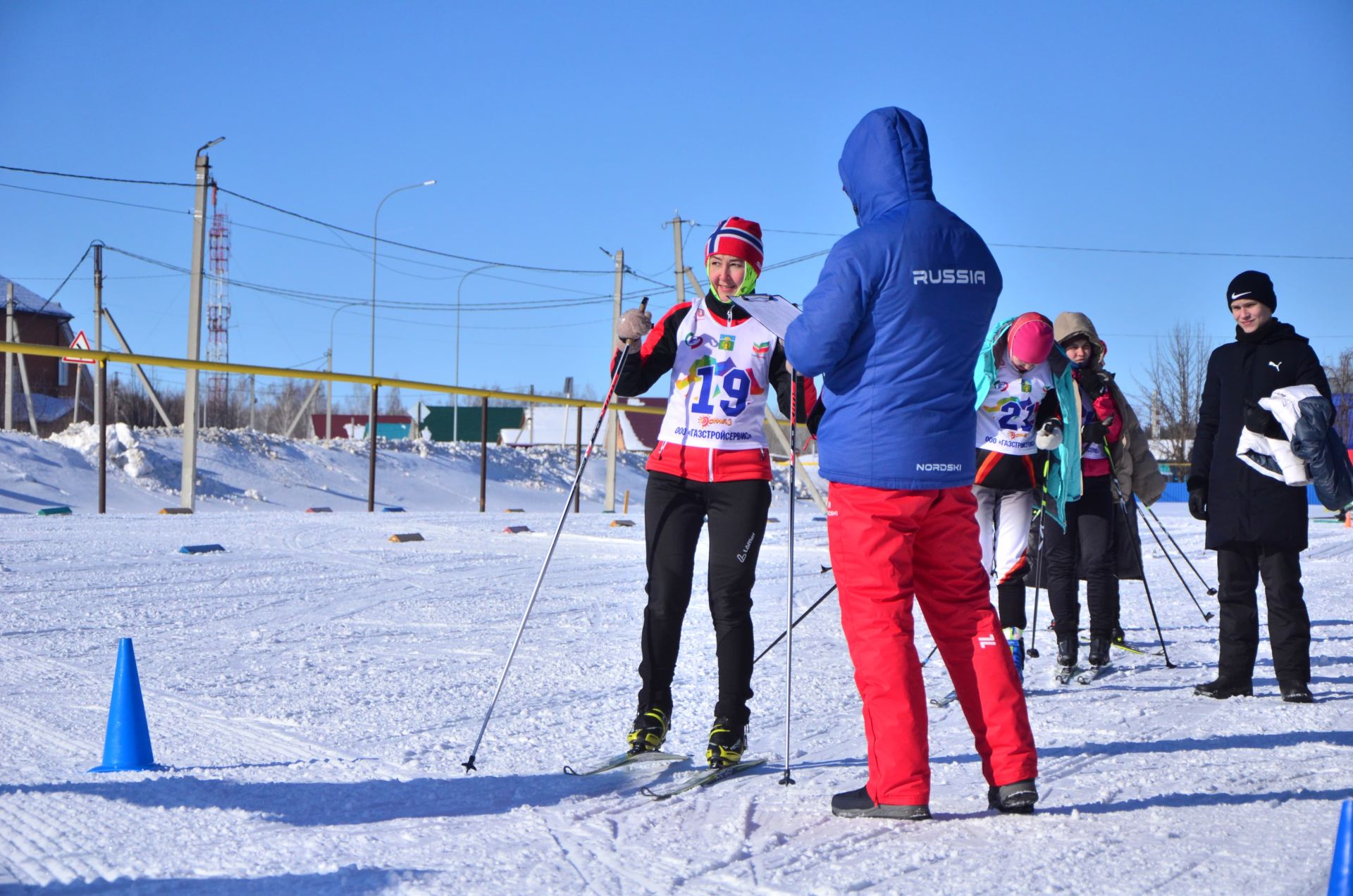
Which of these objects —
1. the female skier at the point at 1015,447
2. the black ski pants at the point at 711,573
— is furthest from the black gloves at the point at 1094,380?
the black ski pants at the point at 711,573

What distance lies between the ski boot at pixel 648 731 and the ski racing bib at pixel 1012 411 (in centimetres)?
226

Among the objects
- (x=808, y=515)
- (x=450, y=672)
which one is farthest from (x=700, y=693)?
(x=808, y=515)

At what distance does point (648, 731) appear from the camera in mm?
3824

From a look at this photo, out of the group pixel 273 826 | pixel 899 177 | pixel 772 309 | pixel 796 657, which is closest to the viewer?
pixel 273 826

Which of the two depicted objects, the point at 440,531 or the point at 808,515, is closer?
the point at 440,531

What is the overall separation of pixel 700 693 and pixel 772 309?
1946 mm

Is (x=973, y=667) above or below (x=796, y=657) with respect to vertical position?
above

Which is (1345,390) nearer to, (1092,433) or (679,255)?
(679,255)

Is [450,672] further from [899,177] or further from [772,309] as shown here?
[899,177]

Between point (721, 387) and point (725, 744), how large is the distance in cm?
117

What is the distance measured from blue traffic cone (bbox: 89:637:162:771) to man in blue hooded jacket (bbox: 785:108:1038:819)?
2.03 meters

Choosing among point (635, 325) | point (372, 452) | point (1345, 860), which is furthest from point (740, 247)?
point (372, 452)

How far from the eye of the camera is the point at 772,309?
Answer: 3750mm

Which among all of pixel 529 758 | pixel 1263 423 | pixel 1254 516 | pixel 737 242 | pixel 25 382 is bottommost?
pixel 529 758
